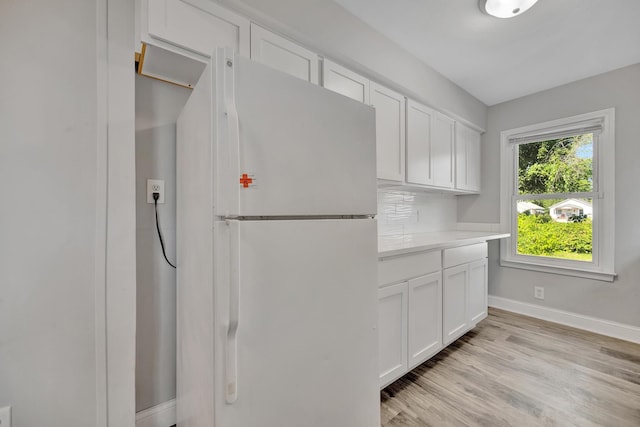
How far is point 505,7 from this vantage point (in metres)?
1.69

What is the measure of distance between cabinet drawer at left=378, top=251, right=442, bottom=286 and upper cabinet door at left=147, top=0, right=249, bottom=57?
136cm

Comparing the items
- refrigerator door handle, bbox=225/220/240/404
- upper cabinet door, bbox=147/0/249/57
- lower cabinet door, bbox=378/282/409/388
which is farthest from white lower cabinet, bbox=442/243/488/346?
upper cabinet door, bbox=147/0/249/57

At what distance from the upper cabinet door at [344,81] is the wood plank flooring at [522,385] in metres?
1.93

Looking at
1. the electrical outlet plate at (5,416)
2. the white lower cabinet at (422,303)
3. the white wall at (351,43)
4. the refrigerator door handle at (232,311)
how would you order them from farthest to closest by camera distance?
1. the white lower cabinet at (422,303)
2. the white wall at (351,43)
3. the electrical outlet plate at (5,416)
4. the refrigerator door handle at (232,311)

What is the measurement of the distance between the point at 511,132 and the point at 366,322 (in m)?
3.08

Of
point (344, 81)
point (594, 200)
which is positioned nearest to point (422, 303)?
point (344, 81)

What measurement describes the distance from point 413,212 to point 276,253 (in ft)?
7.44

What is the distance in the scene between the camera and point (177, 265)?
134 cm

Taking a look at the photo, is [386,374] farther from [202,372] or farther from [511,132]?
[511,132]

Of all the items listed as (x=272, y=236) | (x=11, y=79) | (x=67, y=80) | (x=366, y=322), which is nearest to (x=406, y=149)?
(x=366, y=322)

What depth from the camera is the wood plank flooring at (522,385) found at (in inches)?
58.6

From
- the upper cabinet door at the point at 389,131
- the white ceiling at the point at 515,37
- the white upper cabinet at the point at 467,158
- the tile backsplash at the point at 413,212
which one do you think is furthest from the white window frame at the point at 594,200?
the upper cabinet door at the point at 389,131

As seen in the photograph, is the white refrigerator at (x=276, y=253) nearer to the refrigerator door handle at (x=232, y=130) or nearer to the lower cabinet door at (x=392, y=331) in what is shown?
the refrigerator door handle at (x=232, y=130)

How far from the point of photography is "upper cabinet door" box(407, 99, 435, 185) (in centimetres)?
227
